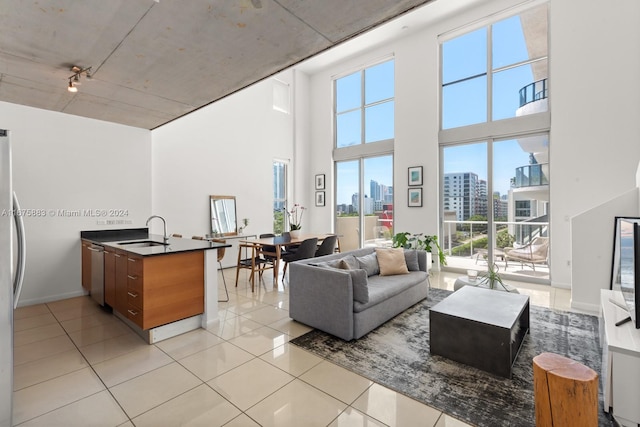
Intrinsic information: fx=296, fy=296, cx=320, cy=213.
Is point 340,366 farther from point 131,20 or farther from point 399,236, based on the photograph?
point 399,236

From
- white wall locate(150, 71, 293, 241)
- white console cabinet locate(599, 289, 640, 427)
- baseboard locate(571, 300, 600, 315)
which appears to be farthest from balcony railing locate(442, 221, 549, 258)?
white wall locate(150, 71, 293, 241)

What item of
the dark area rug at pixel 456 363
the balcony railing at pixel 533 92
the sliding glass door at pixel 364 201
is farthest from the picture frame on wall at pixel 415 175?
the dark area rug at pixel 456 363

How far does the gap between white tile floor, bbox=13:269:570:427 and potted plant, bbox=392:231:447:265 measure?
10.9ft

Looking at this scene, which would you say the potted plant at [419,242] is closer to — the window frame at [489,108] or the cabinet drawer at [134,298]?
the window frame at [489,108]

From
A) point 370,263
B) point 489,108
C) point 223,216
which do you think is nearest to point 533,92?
point 489,108

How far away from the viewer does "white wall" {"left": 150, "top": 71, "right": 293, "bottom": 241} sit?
17.4 feet

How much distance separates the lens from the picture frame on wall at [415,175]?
6.11 m

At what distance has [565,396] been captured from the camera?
161 cm

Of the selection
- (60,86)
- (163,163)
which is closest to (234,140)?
(163,163)

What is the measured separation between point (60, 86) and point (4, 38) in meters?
1.06

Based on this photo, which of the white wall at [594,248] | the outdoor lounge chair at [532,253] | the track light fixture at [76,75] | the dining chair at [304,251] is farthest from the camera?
the outdoor lounge chair at [532,253]

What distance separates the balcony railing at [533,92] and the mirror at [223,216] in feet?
19.0

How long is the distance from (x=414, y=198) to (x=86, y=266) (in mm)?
5715

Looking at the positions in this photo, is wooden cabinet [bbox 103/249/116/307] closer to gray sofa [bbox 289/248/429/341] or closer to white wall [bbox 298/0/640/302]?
gray sofa [bbox 289/248/429/341]
